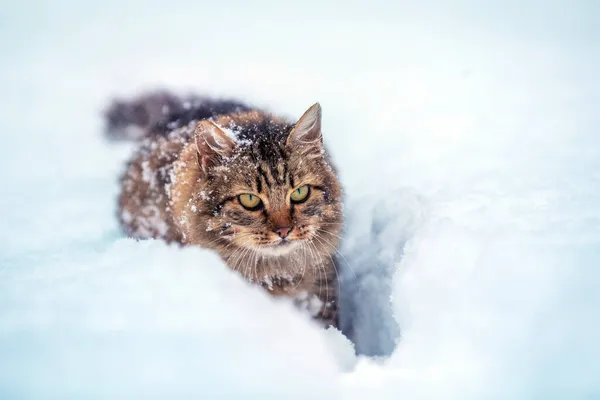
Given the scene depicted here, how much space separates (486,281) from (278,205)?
0.75 metres

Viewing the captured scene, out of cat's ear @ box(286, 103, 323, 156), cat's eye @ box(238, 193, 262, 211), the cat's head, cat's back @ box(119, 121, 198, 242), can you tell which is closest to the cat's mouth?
the cat's head

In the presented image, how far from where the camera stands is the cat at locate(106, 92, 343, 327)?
1598mm

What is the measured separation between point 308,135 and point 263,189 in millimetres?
270

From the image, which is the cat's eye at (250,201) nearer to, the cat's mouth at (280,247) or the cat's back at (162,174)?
the cat's mouth at (280,247)

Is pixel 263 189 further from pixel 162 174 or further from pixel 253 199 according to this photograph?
pixel 162 174

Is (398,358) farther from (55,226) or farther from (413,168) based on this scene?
(55,226)

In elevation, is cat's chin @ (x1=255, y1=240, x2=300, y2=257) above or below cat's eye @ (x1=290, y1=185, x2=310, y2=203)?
below

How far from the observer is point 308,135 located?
65.6 inches

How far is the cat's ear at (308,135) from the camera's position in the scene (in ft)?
5.24

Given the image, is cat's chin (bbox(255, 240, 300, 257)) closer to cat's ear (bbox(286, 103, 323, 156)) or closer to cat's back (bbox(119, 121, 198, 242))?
cat's ear (bbox(286, 103, 323, 156))

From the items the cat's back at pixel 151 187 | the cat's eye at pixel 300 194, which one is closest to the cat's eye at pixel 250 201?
the cat's eye at pixel 300 194

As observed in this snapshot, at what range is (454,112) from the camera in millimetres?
2346

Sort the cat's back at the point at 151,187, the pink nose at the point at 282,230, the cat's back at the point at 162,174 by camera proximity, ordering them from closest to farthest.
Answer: the pink nose at the point at 282,230
the cat's back at the point at 162,174
the cat's back at the point at 151,187

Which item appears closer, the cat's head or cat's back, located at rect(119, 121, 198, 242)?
the cat's head
